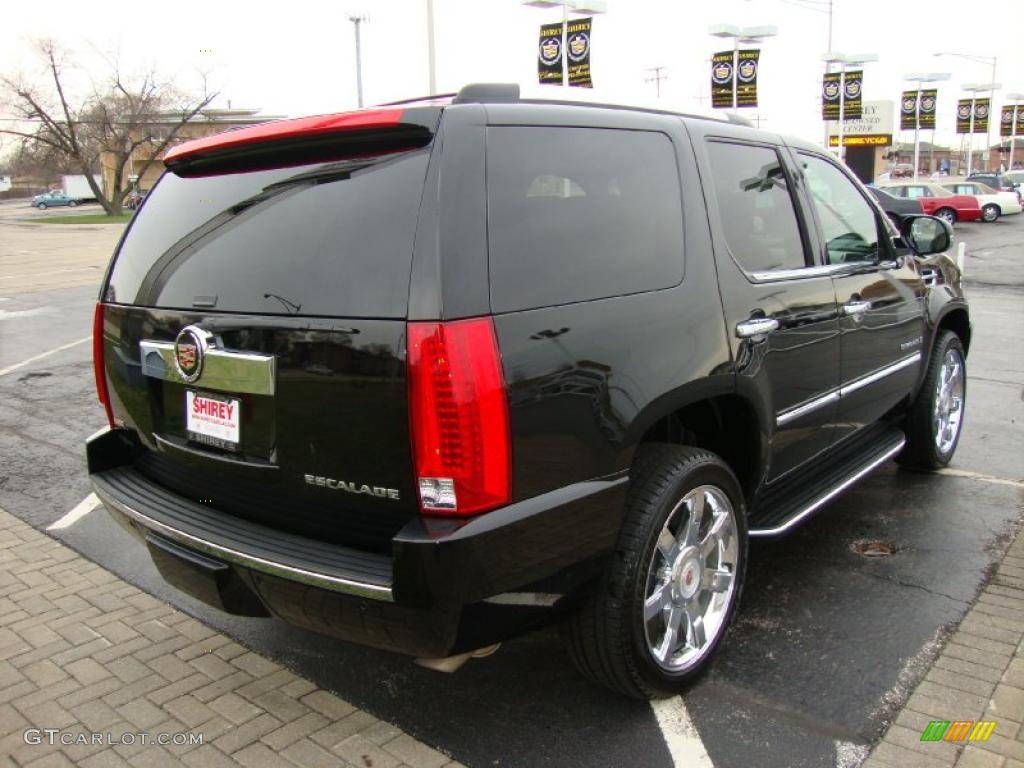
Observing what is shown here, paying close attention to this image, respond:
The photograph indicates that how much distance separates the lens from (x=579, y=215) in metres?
2.68

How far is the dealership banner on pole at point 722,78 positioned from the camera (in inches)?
1156

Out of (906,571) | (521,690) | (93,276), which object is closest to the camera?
(521,690)

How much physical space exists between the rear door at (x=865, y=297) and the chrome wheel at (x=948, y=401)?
542 millimetres

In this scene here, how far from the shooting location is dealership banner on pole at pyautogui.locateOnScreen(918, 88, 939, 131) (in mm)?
47719

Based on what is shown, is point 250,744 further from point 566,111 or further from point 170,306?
point 566,111

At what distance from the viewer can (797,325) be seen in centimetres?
347

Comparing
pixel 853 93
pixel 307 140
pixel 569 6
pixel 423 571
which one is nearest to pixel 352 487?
pixel 423 571

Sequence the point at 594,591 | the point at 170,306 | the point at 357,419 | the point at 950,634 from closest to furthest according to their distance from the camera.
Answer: the point at 357,419, the point at 594,591, the point at 170,306, the point at 950,634

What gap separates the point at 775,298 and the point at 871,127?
4275cm

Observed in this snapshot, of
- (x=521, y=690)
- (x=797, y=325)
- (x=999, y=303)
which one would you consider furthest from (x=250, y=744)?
(x=999, y=303)

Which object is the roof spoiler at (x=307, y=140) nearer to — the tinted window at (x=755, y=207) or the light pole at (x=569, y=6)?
the tinted window at (x=755, y=207)

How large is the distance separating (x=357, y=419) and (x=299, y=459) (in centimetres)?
26

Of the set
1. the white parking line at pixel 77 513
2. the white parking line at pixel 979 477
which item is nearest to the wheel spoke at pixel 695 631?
the white parking line at pixel 979 477

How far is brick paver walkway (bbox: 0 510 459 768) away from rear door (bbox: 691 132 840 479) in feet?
5.74
